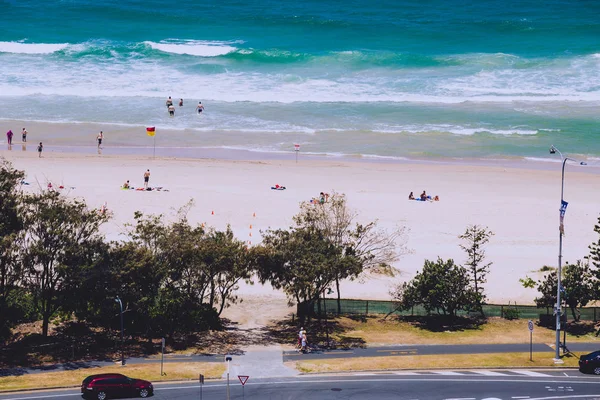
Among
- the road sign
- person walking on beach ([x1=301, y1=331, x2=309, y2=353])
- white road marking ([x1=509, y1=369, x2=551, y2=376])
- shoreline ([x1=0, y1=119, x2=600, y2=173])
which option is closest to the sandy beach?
shoreline ([x1=0, y1=119, x2=600, y2=173])

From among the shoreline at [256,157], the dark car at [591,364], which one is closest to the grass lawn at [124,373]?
the dark car at [591,364]

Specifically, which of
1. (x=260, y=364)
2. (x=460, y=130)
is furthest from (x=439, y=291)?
(x=460, y=130)

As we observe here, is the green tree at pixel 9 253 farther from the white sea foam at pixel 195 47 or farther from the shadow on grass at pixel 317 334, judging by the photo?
the white sea foam at pixel 195 47

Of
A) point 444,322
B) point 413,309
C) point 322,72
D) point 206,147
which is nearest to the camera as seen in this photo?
point 444,322

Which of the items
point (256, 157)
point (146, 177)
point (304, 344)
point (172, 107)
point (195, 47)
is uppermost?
point (195, 47)

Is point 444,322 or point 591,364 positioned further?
point 444,322

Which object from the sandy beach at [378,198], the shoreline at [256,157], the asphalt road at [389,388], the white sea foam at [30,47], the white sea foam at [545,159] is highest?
the white sea foam at [30,47]

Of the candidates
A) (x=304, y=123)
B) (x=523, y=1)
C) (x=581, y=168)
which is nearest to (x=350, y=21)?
(x=523, y=1)

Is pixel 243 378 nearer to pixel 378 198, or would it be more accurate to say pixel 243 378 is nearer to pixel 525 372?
pixel 525 372
